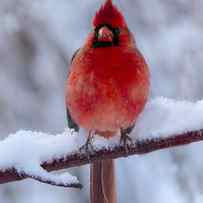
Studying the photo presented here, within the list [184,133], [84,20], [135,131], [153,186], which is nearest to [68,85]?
[135,131]

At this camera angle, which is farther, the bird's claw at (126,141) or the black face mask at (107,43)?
the black face mask at (107,43)

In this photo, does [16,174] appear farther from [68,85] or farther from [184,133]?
[68,85]

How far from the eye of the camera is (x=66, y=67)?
3.87 m

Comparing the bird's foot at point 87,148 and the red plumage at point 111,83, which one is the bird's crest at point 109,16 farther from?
the bird's foot at point 87,148

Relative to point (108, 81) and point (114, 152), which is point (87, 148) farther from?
point (108, 81)

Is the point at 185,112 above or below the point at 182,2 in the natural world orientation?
below

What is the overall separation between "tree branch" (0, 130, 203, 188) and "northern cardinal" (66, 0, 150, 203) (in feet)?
0.48

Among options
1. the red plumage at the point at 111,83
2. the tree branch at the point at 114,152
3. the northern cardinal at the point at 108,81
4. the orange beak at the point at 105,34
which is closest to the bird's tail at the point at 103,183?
the northern cardinal at the point at 108,81

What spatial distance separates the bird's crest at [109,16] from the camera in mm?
2176

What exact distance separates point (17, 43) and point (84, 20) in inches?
16.8

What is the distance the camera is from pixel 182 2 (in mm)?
4098

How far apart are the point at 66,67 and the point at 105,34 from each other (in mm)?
1674

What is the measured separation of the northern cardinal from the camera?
2.26 m

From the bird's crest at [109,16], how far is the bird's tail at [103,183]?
0.47 m
